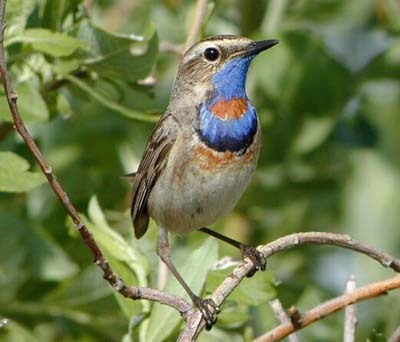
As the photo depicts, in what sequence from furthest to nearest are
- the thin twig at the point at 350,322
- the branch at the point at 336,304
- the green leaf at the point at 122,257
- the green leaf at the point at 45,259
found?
the green leaf at the point at 45,259, the green leaf at the point at 122,257, the branch at the point at 336,304, the thin twig at the point at 350,322

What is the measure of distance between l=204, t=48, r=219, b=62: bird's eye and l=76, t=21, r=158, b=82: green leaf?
0.29 meters

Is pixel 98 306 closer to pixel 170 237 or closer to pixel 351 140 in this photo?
pixel 170 237

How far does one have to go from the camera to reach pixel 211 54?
578cm

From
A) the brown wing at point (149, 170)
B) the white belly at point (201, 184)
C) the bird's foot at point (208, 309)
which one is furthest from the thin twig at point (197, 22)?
the bird's foot at point (208, 309)

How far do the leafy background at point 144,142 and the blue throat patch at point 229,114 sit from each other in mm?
230

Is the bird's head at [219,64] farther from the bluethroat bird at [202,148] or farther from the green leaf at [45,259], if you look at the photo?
the green leaf at [45,259]

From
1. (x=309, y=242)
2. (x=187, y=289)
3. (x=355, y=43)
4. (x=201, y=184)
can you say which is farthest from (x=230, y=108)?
(x=355, y=43)

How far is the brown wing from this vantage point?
5598 mm

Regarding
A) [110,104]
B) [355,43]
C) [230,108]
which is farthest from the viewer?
[355,43]

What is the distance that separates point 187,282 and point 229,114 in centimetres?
82

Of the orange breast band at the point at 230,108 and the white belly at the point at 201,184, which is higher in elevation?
the orange breast band at the point at 230,108

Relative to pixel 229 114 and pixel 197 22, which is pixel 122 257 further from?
pixel 197 22

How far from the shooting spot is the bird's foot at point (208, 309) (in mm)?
4656

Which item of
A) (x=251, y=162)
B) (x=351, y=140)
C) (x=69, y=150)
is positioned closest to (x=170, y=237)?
(x=251, y=162)
